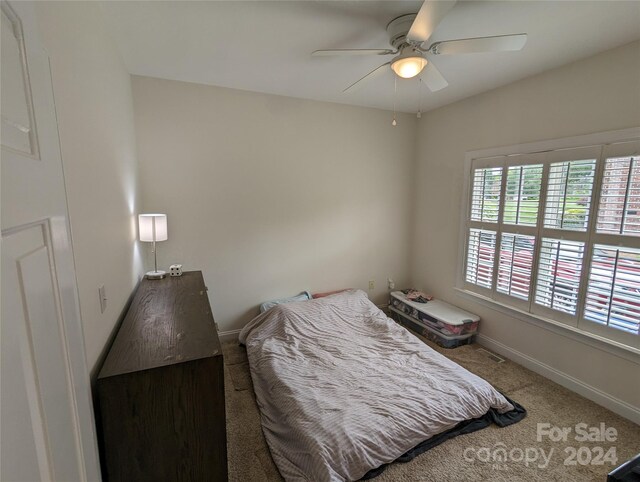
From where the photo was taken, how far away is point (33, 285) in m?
0.57

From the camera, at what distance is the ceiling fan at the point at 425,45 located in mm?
1402

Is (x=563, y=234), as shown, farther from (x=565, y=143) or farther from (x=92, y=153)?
(x=92, y=153)

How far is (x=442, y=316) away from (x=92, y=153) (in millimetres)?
3191

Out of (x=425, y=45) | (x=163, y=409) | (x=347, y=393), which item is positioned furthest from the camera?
(x=425, y=45)

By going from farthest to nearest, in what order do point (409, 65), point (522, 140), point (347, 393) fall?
point (522, 140) → point (347, 393) → point (409, 65)

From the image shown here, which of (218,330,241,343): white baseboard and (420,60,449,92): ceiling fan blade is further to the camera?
(218,330,241,343): white baseboard

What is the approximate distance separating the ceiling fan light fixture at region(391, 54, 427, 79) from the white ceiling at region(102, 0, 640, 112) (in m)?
0.24

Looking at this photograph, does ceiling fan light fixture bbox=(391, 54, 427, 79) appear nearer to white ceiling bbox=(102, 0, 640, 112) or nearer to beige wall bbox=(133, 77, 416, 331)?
white ceiling bbox=(102, 0, 640, 112)

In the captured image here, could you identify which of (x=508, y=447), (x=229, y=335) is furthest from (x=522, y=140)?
(x=229, y=335)

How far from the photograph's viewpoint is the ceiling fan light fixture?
178 centimetres

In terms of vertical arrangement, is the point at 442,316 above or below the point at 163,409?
below

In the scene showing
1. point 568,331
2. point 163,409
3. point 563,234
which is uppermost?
point 563,234

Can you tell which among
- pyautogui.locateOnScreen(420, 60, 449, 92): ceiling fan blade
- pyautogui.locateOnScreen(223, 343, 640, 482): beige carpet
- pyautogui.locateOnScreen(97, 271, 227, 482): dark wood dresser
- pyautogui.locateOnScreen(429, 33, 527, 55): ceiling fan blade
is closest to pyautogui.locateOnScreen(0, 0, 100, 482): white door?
pyautogui.locateOnScreen(97, 271, 227, 482): dark wood dresser

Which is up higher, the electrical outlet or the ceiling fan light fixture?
the ceiling fan light fixture
